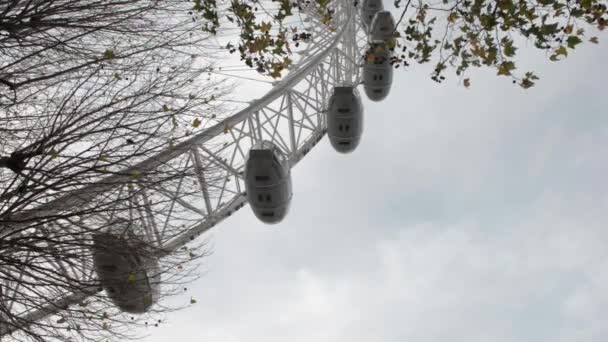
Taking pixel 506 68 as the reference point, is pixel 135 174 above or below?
above

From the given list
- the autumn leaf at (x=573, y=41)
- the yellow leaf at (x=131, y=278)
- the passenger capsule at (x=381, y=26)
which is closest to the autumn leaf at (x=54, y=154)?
the yellow leaf at (x=131, y=278)

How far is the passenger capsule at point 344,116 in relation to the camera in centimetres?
Answer: 1833

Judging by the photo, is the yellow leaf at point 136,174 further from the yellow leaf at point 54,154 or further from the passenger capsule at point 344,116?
the passenger capsule at point 344,116

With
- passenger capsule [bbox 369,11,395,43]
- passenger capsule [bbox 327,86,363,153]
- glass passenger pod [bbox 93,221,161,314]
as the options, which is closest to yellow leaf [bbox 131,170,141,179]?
glass passenger pod [bbox 93,221,161,314]

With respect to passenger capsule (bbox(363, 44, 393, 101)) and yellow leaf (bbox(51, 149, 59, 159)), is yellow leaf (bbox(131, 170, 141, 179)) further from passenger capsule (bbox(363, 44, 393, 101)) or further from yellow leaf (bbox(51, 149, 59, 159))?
passenger capsule (bbox(363, 44, 393, 101))

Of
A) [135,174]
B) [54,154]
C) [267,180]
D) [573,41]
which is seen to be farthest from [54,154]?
[267,180]

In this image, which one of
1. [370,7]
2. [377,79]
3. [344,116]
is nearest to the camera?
[344,116]

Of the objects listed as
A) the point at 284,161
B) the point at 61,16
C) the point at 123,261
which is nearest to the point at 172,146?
the point at 123,261

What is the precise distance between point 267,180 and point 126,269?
20.4 ft

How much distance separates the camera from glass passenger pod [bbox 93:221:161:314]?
7.19 metres

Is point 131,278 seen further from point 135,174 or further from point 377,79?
point 377,79

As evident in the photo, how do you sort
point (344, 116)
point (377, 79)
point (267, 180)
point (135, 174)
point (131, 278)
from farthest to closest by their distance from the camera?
1. point (377, 79)
2. point (344, 116)
3. point (267, 180)
4. point (131, 278)
5. point (135, 174)

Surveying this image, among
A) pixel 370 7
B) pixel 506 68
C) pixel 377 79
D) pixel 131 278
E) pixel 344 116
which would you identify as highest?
pixel 370 7

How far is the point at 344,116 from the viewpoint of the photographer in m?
18.6
